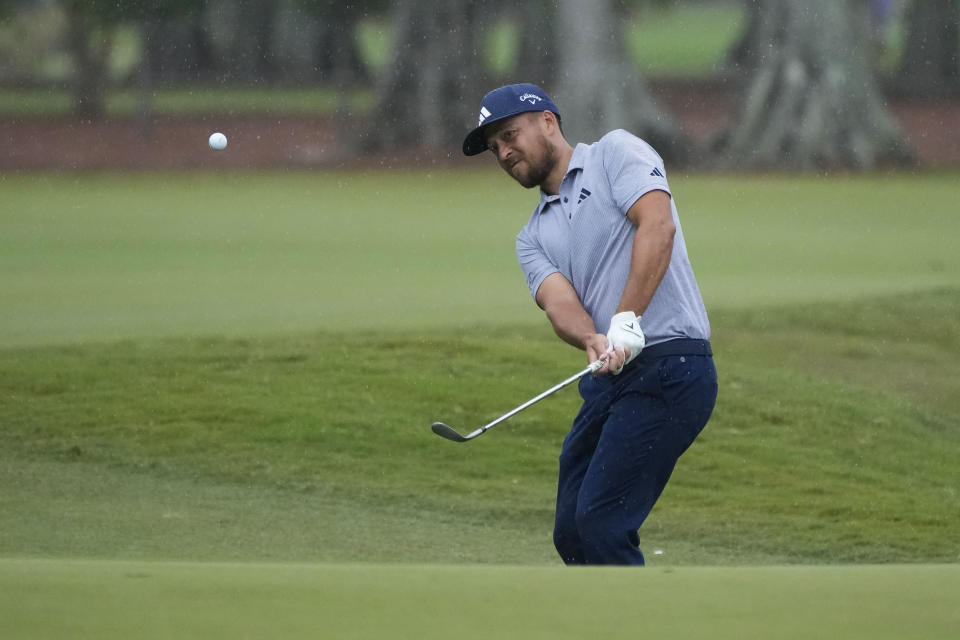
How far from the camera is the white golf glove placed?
4.33 metres

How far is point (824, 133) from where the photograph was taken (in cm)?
2370

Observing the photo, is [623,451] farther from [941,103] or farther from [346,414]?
[941,103]

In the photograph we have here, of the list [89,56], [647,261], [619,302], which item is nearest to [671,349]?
[619,302]

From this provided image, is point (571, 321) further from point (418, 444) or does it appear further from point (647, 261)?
point (418, 444)

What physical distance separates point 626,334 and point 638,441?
37 centimetres

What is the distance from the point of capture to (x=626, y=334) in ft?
14.2

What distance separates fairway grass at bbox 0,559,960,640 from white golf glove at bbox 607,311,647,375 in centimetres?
126

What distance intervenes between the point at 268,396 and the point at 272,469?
1377mm

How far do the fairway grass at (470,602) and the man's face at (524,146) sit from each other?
73.8 inches

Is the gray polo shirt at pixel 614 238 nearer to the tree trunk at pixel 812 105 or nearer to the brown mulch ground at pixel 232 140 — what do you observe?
the tree trunk at pixel 812 105

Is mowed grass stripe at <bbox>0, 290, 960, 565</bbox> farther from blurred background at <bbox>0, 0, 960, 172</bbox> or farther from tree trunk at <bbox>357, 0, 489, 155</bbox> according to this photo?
tree trunk at <bbox>357, 0, 489, 155</bbox>

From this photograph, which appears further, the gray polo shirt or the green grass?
the gray polo shirt

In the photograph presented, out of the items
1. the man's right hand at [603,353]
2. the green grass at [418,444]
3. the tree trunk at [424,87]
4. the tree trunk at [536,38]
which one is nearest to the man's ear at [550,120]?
the man's right hand at [603,353]

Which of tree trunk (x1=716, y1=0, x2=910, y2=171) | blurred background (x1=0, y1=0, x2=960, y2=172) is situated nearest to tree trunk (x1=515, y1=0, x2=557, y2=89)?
blurred background (x1=0, y1=0, x2=960, y2=172)
